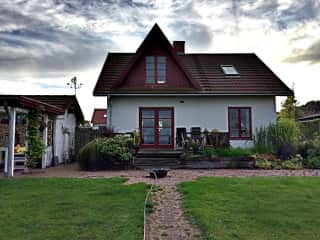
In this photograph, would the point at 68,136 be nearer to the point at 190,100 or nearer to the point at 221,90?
the point at 190,100

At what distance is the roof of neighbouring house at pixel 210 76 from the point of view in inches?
592

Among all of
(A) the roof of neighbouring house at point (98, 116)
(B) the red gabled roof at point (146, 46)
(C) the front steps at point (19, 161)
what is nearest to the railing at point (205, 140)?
(B) the red gabled roof at point (146, 46)

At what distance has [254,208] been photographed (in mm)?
5703

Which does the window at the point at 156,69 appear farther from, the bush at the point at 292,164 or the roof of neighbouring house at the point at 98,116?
the roof of neighbouring house at the point at 98,116

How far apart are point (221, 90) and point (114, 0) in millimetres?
6408

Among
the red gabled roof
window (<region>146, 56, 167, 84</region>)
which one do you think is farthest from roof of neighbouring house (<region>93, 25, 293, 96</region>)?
window (<region>146, 56, 167, 84</region>)

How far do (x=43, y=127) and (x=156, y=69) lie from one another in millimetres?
6144

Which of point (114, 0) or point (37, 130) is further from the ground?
point (114, 0)

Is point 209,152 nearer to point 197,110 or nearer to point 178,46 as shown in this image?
point 197,110

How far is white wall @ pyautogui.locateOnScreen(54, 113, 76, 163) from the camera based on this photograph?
1457cm

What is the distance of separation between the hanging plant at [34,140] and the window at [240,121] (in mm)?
8852

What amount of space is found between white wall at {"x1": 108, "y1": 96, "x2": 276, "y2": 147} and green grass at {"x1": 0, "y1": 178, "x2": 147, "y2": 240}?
23.1 feet

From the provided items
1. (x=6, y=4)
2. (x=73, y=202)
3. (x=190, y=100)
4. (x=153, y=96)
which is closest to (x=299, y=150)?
(x=190, y=100)

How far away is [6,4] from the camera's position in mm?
11406
